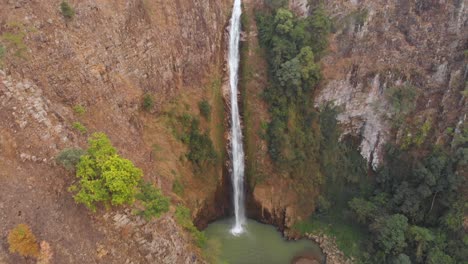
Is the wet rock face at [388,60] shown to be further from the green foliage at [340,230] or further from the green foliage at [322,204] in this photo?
the green foliage at [340,230]

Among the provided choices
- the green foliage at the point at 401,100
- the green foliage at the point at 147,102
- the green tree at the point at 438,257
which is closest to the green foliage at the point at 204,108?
the green foliage at the point at 147,102

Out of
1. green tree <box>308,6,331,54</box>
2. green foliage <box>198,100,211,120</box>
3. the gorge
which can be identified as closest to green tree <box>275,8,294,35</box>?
the gorge

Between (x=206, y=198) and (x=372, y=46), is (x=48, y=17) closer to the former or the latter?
(x=206, y=198)

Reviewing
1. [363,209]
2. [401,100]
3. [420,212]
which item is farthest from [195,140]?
[420,212]

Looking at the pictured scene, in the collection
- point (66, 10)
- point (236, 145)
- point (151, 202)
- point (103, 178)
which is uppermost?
point (66, 10)

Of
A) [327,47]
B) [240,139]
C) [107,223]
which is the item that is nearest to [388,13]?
[327,47]

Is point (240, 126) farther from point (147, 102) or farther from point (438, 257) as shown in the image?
point (438, 257)
